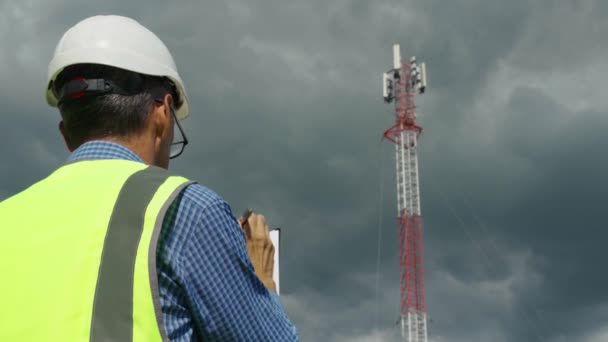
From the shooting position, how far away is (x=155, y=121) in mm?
2723

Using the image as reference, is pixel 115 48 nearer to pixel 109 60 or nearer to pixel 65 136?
pixel 109 60

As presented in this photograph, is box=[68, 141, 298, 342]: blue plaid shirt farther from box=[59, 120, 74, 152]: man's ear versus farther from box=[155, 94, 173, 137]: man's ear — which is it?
box=[59, 120, 74, 152]: man's ear

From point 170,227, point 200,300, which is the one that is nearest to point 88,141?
point 170,227

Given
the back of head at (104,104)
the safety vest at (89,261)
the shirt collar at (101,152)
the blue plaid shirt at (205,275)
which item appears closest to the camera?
the safety vest at (89,261)

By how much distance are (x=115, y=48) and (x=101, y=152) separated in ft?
1.54

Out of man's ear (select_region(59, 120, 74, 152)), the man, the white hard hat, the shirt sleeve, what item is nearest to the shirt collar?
the man

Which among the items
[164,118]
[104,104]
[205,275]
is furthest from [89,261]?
[164,118]

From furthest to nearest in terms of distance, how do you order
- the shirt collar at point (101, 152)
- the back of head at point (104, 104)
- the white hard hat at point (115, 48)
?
1. the white hard hat at point (115, 48)
2. the back of head at point (104, 104)
3. the shirt collar at point (101, 152)

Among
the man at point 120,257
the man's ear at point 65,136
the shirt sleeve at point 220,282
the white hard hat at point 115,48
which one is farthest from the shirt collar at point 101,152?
the shirt sleeve at point 220,282

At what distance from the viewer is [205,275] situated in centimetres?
214

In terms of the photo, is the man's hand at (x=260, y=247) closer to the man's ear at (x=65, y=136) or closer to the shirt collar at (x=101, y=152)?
the shirt collar at (x=101, y=152)

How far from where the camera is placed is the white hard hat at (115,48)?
2725mm

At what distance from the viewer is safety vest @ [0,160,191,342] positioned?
1.95 meters

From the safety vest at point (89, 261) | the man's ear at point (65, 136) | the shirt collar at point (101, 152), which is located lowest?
the safety vest at point (89, 261)
